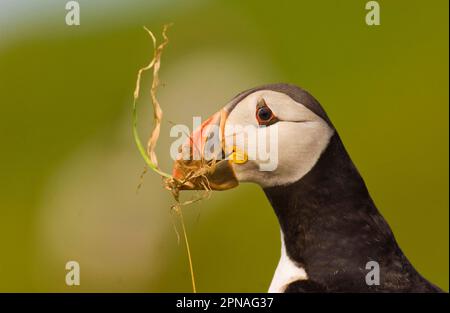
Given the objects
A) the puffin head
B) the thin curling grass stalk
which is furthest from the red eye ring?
the thin curling grass stalk

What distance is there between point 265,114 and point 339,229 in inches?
18.0

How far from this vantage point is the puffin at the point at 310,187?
3.13 meters

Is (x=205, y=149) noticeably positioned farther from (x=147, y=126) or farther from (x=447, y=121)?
(x=447, y=121)

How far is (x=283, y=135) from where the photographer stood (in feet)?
10.4

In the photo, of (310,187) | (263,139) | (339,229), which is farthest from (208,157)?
(339,229)

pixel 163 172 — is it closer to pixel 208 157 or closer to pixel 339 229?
pixel 208 157

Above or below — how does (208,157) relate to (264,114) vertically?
below

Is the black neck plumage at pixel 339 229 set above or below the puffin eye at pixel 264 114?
below

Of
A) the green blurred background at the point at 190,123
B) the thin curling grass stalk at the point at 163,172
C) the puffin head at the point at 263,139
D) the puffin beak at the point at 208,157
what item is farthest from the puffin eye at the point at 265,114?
the green blurred background at the point at 190,123

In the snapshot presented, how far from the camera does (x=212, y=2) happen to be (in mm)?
10797

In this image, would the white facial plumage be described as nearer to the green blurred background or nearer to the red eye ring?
the red eye ring

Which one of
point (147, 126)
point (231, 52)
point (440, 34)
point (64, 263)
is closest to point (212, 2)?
point (231, 52)

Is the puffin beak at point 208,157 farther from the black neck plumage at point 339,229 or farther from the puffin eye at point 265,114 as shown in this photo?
the black neck plumage at point 339,229

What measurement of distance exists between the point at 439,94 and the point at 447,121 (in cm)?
33
